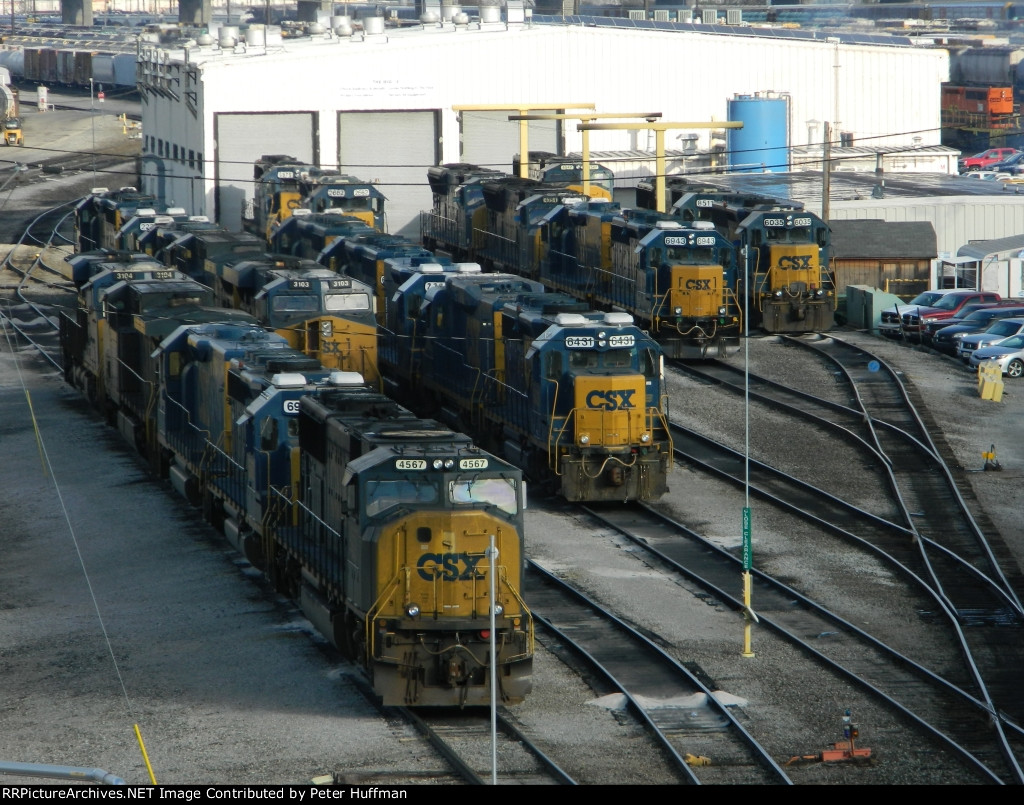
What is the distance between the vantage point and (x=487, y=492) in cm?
2039

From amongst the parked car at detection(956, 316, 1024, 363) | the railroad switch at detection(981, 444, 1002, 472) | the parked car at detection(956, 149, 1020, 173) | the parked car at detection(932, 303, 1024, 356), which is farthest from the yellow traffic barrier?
the parked car at detection(956, 149, 1020, 173)

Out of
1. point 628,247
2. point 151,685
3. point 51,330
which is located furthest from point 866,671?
point 51,330

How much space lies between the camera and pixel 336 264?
45781 mm

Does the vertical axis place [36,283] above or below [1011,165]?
below

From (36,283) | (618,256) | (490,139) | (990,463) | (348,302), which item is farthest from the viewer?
(490,139)

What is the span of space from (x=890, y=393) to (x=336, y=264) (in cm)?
1568

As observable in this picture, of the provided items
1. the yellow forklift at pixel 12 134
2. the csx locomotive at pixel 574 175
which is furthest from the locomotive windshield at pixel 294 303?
the yellow forklift at pixel 12 134

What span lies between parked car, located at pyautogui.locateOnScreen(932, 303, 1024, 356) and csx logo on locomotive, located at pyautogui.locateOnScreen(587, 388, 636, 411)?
60.5 feet

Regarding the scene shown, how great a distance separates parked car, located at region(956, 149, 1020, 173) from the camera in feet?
331

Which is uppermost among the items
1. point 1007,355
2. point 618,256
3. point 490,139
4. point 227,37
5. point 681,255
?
point 227,37

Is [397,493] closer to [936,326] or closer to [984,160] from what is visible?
[936,326]

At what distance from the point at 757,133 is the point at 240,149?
79.1ft

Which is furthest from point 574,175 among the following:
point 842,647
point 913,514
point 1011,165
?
point 1011,165

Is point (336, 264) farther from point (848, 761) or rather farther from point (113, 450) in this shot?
point (848, 761)
